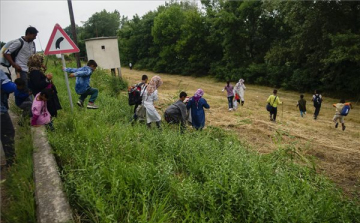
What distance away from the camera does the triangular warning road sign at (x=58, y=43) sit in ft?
17.6

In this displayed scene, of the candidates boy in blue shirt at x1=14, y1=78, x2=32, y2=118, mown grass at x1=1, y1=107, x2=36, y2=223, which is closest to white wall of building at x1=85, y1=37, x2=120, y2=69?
boy in blue shirt at x1=14, y1=78, x2=32, y2=118

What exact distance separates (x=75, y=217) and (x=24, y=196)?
25.3 inches

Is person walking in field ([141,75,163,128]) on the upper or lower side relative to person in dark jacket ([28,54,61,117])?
lower

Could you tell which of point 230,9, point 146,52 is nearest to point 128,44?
point 146,52

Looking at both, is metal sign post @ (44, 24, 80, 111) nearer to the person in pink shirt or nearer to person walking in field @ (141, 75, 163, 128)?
the person in pink shirt

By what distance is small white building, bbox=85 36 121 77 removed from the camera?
1461cm

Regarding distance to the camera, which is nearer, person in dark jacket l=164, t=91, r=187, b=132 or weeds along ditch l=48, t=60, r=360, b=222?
weeds along ditch l=48, t=60, r=360, b=222

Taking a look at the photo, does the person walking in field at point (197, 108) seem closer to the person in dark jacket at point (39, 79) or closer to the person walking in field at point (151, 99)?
the person walking in field at point (151, 99)

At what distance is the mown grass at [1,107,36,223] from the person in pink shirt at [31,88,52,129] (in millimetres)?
523

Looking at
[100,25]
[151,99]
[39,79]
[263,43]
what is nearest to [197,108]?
[151,99]

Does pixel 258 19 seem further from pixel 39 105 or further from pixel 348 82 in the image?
pixel 39 105

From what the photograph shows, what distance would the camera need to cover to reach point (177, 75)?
37312 millimetres

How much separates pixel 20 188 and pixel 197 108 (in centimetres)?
482

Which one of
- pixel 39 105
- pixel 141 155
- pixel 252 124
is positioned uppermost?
pixel 39 105
